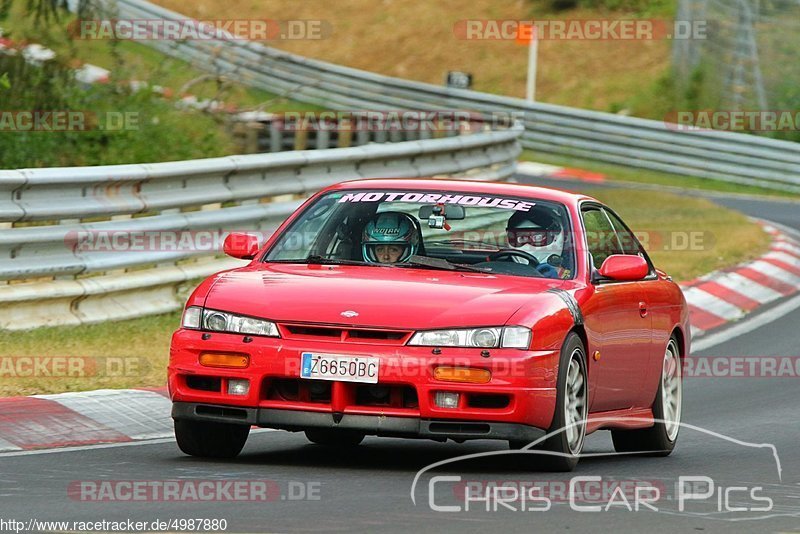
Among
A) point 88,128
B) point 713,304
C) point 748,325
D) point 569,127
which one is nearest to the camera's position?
point 748,325

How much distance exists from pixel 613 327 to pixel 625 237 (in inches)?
48.4

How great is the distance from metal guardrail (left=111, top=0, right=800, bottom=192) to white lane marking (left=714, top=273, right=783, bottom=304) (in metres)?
12.2

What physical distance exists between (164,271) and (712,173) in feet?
63.8

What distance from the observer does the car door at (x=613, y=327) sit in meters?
8.35

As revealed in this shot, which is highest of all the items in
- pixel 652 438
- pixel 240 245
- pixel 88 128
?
pixel 88 128

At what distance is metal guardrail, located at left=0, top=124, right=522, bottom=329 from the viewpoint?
37.3ft

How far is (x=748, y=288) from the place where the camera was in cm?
1692

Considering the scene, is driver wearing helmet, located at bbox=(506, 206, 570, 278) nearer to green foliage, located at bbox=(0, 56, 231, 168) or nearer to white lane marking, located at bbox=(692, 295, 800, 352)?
white lane marking, located at bbox=(692, 295, 800, 352)

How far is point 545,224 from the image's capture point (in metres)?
8.73

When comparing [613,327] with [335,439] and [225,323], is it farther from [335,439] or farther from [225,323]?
[225,323]

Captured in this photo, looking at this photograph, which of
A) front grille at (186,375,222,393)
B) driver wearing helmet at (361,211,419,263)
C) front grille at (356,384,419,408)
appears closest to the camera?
front grille at (356,384,419,408)

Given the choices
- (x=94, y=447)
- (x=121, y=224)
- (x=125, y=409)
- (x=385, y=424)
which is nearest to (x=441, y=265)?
(x=385, y=424)

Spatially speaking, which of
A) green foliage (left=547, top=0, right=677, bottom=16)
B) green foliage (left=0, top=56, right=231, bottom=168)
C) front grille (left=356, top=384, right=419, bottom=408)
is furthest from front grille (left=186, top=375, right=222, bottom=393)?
green foliage (left=547, top=0, right=677, bottom=16)

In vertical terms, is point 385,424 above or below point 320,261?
below
